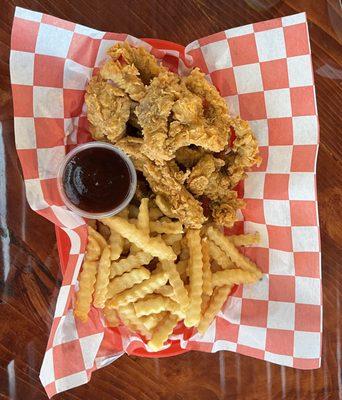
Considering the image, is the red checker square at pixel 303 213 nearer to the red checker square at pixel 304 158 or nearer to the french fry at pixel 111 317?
the red checker square at pixel 304 158

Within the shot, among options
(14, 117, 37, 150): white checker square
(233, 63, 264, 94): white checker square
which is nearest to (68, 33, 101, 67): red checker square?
(14, 117, 37, 150): white checker square

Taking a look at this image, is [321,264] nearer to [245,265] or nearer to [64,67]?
[245,265]

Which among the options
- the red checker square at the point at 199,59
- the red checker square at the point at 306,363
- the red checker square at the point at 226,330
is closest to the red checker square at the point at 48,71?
the red checker square at the point at 199,59

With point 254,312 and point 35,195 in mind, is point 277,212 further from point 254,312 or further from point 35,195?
point 35,195

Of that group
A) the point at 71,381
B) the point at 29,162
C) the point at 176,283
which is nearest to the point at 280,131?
the point at 176,283

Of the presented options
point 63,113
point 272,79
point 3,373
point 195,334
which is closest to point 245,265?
point 195,334
